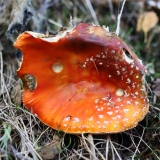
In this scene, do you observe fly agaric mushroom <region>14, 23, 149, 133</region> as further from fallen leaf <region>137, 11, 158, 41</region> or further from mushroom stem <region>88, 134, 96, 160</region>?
fallen leaf <region>137, 11, 158, 41</region>

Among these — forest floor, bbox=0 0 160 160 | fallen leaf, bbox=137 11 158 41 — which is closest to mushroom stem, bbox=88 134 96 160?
forest floor, bbox=0 0 160 160

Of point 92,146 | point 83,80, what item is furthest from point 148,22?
point 92,146

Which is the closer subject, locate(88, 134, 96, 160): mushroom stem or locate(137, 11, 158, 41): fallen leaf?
locate(88, 134, 96, 160): mushroom stem

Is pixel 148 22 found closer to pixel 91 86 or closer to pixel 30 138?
pixel 91 86

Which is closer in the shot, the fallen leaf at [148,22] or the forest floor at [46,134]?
the forest floor at [46,134]

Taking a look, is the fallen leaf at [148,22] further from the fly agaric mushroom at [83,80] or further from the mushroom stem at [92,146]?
the mushroom stem at [92,146]

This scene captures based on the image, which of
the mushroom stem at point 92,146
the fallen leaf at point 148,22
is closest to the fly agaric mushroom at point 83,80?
the mushroom stem at point 92,146

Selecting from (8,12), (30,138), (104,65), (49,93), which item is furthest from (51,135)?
(8,12)

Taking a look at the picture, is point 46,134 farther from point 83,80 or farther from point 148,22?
point 148,22
